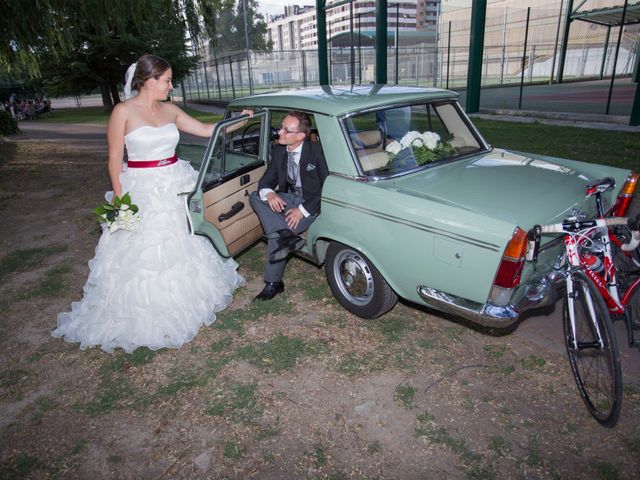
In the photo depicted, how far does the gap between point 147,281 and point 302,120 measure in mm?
1943

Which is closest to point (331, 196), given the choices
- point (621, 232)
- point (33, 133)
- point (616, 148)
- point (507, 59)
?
point (621, 232)

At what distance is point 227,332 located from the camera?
3.84 meters

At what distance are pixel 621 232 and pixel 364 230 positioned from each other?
1739mm

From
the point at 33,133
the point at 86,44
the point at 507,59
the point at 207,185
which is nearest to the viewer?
the point at 207,185

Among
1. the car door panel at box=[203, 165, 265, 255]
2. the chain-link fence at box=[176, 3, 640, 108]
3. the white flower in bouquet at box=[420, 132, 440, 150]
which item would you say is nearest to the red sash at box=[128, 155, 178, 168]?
the car door panel at box=[203, 165, 265, 255]

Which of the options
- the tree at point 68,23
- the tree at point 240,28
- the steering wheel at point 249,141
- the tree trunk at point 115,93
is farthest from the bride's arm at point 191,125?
the tree at point 240,28

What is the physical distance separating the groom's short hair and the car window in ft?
1.76

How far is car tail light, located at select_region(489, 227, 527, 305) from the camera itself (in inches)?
101

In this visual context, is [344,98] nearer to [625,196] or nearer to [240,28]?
[625,196]

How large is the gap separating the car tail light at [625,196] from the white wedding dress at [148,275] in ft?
11.5

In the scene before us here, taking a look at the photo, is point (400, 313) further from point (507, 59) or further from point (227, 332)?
point (507, 59)

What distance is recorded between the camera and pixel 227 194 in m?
4.00

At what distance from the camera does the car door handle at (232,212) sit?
393cm

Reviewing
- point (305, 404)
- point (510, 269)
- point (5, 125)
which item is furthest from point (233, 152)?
point (5, 125)
